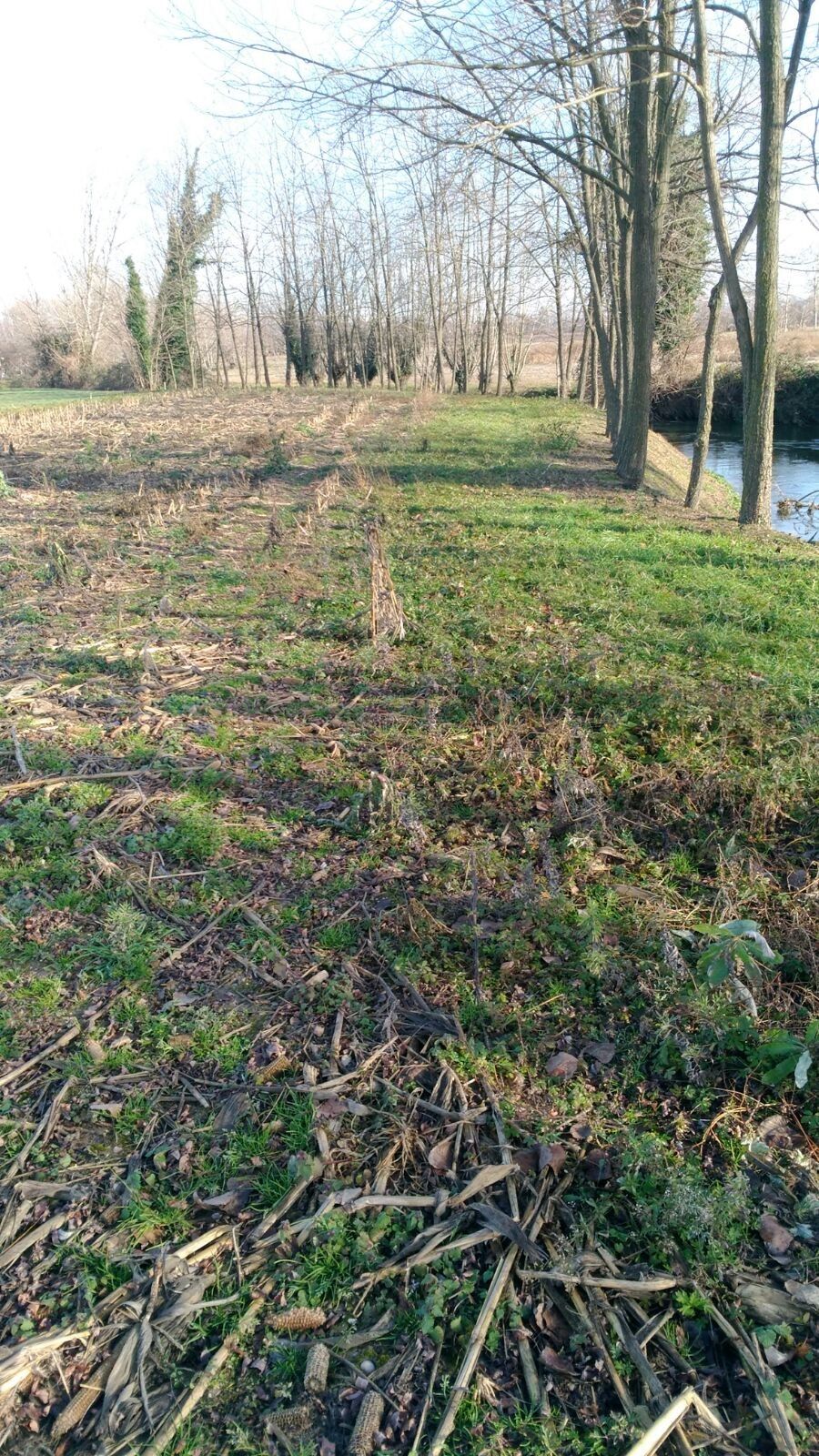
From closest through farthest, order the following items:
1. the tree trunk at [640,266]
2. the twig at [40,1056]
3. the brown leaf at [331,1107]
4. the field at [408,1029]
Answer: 1. the field at [408,1029]
2. the brown leaf at [331,1107]
3. the twig at [40,1056]
4. the tree trunk at [640,266]

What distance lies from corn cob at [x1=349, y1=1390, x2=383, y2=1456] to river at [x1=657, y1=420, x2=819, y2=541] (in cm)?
1212

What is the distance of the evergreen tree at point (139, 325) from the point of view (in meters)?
39.9

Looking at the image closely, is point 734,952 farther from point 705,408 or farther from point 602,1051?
point 705,408

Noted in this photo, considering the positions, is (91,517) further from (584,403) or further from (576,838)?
(584,403)

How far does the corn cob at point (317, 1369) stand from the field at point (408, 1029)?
0.01 meters

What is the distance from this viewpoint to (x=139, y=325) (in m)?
39.9

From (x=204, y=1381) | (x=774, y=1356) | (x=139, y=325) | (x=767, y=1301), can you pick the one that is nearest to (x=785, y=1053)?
(x=767, y=1301)

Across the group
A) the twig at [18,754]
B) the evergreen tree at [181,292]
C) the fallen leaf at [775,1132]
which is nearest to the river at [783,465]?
the twig at [18,754]

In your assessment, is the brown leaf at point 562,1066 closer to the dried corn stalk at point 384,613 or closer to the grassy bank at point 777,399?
the dried corn stalk at point 384,613

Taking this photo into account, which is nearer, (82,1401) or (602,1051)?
(82,1401)

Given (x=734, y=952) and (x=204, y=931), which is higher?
(x=734, y=952)

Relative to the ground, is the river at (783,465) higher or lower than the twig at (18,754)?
higher

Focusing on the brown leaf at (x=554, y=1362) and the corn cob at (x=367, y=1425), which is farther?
the brown leaf at (x=554, y=1362)

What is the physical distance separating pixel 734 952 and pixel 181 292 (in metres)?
45.3
